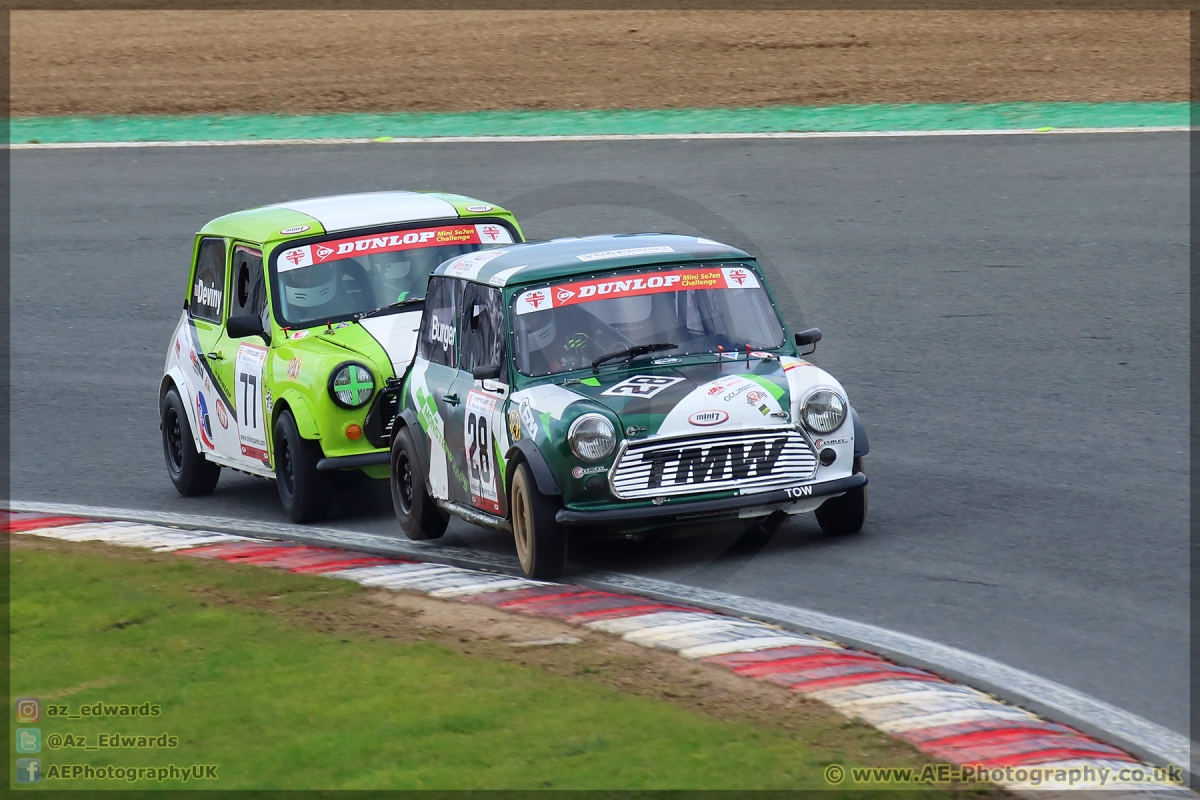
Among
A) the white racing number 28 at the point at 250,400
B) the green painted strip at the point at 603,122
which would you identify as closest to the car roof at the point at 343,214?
the white racing number 28 at the point at 250,400

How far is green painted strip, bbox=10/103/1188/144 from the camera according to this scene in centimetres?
2044

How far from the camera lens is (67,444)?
12266 mm

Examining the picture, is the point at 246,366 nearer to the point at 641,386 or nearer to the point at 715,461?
the point at 641,386

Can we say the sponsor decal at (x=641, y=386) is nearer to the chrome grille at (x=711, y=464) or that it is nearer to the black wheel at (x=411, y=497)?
the chrome grille at (x=711, y=464)

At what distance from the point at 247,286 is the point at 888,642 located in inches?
217

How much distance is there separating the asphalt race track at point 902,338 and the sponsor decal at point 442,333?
43.1 inches

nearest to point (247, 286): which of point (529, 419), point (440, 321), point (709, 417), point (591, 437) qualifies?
point (440, 321)

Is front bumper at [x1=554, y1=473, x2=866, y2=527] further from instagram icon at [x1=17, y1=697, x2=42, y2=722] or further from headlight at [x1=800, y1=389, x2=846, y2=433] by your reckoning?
instagram icon at [x1=17, y1=697, x2=42, y2=722]

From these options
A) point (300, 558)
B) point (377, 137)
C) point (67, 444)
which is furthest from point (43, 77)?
point (300, 558)

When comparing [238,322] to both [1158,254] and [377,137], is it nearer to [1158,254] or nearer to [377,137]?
[1158,254]

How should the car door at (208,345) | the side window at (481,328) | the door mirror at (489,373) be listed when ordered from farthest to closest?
the car door at (208,345)
the side window at (481,328)
the door mirror at (489,373)

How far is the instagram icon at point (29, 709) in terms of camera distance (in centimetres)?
618

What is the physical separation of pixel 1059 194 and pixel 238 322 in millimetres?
10053

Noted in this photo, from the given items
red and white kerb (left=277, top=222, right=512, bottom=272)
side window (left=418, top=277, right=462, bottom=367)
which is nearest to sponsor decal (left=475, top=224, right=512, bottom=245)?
red and white kerb (left=277, top=222, right=512, bottom=272)
